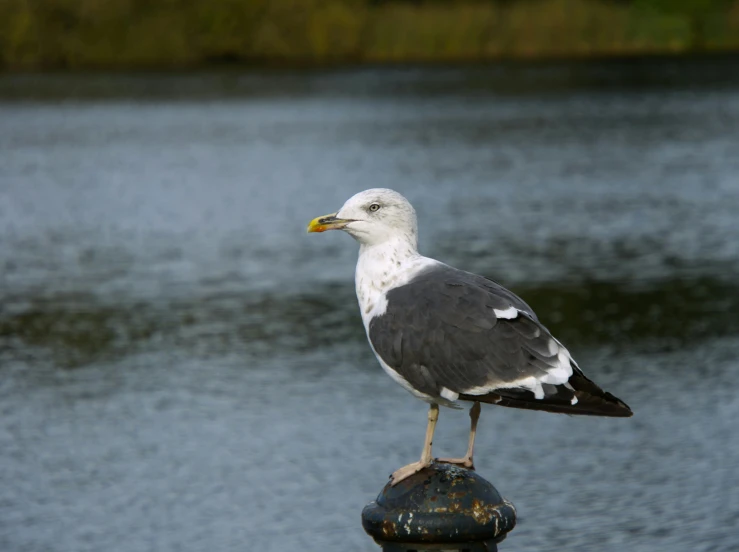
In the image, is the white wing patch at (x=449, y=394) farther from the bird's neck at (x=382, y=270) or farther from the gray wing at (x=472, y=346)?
the bird's neck at (x=382, y=270)

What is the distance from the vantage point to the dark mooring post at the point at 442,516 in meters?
4.56

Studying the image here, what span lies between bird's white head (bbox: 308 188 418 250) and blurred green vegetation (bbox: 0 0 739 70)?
7226 cm

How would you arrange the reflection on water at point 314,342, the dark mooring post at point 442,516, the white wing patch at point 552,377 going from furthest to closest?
the reflection on water at point 314,342 < the white wing patch at point 552,377 < the dark mooring post at point 442,516

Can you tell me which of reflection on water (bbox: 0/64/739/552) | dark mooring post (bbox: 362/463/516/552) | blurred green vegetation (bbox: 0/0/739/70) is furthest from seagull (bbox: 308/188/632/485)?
blurred green vegetation (bbox: 0/0/739/70)

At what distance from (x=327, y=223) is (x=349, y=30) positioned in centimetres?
7563

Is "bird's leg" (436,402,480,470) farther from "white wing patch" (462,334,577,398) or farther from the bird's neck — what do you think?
the bird's neck

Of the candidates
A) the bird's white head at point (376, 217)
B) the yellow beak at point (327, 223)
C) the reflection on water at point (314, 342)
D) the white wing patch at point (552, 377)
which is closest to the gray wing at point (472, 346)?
the white wing patch at point (552, 377)

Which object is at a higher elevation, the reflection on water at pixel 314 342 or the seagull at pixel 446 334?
the seagull at pixel 446 334

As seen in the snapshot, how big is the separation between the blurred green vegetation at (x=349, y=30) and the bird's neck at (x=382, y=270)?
72259 mm

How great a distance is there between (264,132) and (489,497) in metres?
41.6

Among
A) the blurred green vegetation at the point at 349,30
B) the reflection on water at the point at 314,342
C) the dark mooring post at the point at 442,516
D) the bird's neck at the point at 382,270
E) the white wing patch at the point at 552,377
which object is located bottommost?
the reflection on water at the point at 314,342

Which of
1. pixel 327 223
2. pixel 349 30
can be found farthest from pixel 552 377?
pixel 349 30

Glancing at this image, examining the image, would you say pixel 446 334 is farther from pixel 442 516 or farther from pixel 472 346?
pixel 442 516

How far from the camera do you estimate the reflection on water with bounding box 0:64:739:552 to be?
35.4 ft
